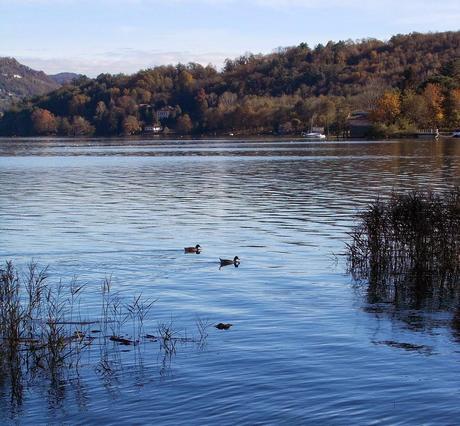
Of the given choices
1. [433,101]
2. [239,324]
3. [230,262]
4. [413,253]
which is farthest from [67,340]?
[433,101]

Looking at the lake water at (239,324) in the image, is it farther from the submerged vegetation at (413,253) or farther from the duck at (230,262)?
the submerged vegetation at (413,253)

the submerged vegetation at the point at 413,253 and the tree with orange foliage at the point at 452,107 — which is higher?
the tree with orange foliage at the point at 452,107

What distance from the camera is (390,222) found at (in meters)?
23.6

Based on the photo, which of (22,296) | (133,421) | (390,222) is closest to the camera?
(133,421)

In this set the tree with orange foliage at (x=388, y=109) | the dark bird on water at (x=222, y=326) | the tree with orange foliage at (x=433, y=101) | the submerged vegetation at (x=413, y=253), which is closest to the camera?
the dark bird on water at (x=222, y=326)

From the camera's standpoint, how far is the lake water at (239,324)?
13344 millimetres

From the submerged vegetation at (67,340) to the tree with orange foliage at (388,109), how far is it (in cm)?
15910

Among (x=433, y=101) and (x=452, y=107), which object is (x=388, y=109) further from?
(x=452, y=107)

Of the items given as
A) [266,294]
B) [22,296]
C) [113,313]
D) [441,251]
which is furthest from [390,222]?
[22,296]

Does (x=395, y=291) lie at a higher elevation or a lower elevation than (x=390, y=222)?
lower

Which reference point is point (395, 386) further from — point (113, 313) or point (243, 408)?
point (113, 313)

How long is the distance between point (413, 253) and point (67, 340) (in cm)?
1109

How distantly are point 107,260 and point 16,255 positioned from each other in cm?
343

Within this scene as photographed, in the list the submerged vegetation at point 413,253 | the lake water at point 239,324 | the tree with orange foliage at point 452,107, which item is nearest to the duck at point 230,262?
the lake water at point 239,324
